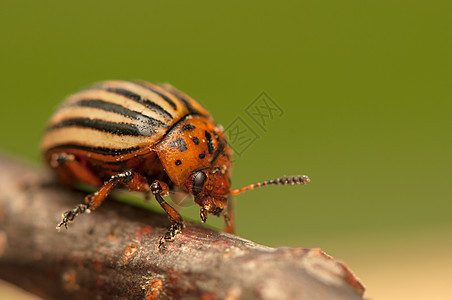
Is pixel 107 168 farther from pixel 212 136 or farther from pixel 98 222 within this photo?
pixel 212 136

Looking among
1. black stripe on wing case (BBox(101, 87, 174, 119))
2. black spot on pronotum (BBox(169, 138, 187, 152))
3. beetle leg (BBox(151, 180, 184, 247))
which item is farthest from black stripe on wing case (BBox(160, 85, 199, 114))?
beetle leg (BBox(151, 180, 184, 247))

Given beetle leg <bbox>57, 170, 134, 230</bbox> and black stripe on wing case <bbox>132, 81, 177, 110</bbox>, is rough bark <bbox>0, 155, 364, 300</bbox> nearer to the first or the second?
beetle leg <bbox>57, 170, 134, 230</bbox>

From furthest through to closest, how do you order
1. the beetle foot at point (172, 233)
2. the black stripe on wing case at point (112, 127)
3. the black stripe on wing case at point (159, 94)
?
the black stripe on wing case at point (159, 94), the black stripe on wing case at point (112, 127), the beetle foot at point (172, 233)

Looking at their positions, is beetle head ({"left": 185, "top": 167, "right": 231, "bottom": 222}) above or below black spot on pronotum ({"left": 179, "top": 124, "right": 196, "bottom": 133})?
below

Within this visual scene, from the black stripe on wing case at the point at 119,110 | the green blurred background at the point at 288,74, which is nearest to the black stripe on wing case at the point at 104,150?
the black stripe on wing case at the point at 119,110

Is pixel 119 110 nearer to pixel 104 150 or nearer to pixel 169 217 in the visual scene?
pixel 104 150

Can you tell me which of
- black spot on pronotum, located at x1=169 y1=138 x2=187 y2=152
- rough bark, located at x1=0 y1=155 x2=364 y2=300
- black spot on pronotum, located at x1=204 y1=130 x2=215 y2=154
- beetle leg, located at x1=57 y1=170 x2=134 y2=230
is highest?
black spot on pronotum, located at x1=204 y1=130 x2=215 y2=154

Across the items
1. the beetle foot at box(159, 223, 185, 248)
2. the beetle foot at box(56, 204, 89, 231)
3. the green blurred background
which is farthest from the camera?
the green blurred background

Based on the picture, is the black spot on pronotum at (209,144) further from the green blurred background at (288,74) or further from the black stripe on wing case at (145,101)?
the green blurred background at (288,74)
